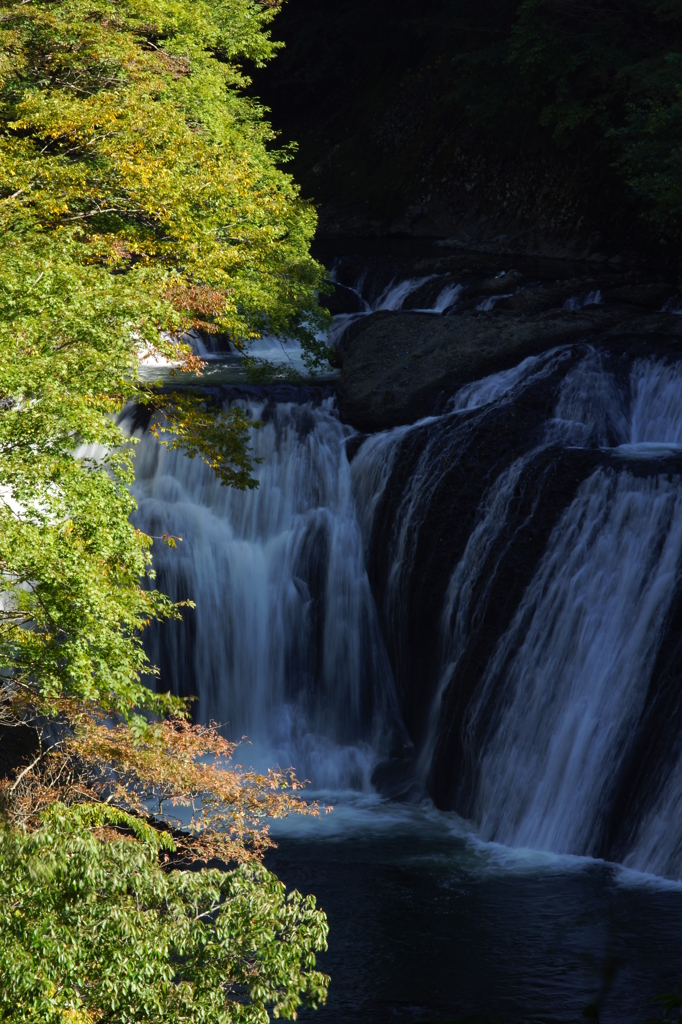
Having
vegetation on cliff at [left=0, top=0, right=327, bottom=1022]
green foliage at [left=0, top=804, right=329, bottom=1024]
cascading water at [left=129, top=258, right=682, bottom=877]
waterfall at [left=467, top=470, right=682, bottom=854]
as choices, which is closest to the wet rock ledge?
cascading water at [left=129, top=258, right=682, bottom=877]

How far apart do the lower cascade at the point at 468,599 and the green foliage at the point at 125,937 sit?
649 centimetres

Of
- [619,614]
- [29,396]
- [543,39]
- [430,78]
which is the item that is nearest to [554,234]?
[543,39]

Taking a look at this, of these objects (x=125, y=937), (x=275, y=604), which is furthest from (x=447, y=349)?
(x=125, y=937)

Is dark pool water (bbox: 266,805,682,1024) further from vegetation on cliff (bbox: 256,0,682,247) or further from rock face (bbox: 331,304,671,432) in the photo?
vegetation on cliff (bbox: 256,0,682,247)

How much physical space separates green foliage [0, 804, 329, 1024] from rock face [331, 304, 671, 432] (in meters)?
11.9

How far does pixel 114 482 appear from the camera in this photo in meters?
10.6

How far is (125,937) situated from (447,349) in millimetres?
14153

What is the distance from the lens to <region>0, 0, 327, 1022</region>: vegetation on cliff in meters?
5.94

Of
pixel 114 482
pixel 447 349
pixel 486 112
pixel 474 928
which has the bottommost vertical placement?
pixel 474 928

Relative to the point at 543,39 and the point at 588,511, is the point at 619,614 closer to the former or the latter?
the point at 588,511

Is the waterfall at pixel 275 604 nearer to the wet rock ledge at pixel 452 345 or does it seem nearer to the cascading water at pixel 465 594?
the cascading water at pixel 465 594

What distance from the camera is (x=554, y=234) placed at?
2850 cm

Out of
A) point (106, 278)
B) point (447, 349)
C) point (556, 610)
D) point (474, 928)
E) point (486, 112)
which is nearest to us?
point (474, 928)

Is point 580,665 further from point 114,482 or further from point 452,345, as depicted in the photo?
point 452,345
